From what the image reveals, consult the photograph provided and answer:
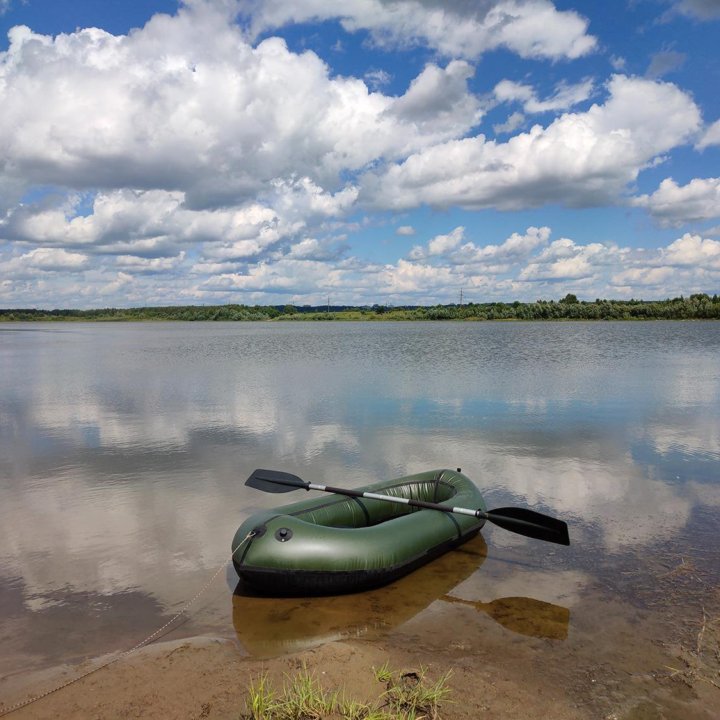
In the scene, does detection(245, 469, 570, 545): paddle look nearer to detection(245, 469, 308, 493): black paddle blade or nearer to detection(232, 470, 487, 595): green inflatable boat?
detection(232, 470, 487, 595): green inflatable boat

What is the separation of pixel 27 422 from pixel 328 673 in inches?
593

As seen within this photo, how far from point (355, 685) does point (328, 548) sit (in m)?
1.90

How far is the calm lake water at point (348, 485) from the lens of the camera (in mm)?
5926

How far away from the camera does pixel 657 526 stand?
832 centimetres

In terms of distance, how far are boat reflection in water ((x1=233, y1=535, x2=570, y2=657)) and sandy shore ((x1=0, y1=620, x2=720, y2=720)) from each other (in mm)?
375

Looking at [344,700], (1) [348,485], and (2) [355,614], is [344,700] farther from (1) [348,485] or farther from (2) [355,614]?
(1) [348,485]

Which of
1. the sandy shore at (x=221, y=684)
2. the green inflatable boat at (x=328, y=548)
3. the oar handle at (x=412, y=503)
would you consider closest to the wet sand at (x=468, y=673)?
the sandy shore at (x=221, y=684)

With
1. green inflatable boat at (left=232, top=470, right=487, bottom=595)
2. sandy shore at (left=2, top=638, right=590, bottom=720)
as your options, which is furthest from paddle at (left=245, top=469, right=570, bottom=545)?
sandy shore at (left=2, top=638, right=590, bottom=720)

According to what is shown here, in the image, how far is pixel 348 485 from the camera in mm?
10359

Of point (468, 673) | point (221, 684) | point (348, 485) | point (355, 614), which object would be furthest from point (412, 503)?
point (221, 684)

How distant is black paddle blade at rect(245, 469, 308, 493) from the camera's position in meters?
8.48

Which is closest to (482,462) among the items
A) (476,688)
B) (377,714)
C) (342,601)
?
(342,601)

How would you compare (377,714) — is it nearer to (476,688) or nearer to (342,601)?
(476,688)

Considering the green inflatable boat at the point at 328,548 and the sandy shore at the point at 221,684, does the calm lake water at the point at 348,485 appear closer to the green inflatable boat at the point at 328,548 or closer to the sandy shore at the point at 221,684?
the green inflatable boat at the point at 328,548
